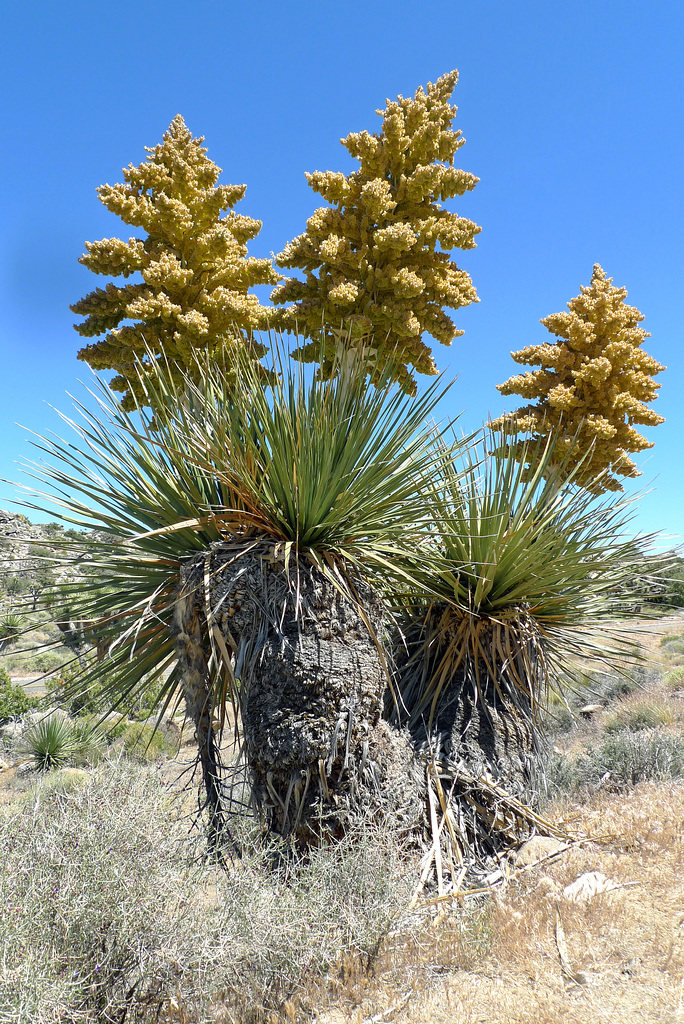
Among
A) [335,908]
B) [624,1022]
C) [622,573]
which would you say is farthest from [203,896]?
[622,573]

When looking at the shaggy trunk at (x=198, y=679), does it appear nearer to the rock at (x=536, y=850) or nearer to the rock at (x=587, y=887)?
the rock at (x=536, y=850)

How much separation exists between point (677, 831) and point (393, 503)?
3.47 meters

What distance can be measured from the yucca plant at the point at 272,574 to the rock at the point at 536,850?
1050mm

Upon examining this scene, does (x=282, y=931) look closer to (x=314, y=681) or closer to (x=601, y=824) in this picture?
(x=314, y=681)

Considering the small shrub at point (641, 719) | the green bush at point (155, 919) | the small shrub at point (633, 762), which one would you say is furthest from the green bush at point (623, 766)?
the green bush at point (155, 919)

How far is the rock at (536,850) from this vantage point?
180 inches

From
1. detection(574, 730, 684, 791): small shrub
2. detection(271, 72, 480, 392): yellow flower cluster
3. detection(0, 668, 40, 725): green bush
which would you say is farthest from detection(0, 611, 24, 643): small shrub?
detection(574, 730, 684, 791): small shrub

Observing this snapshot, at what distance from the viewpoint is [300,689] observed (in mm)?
3883

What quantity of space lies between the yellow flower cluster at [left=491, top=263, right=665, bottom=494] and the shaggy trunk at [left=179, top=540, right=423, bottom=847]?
9.00 m

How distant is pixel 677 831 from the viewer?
5047 mm

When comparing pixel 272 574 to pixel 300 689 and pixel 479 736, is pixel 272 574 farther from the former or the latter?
pixel 479 736

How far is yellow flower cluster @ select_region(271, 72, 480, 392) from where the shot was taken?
8719 millimetres

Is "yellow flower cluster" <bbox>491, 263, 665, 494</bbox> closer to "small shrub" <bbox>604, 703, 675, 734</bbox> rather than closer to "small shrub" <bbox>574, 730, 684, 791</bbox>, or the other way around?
"small shrub" <bbox>604, 703, 675, 734</bbox>

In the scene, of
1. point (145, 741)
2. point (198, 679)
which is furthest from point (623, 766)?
point (145, 741)
